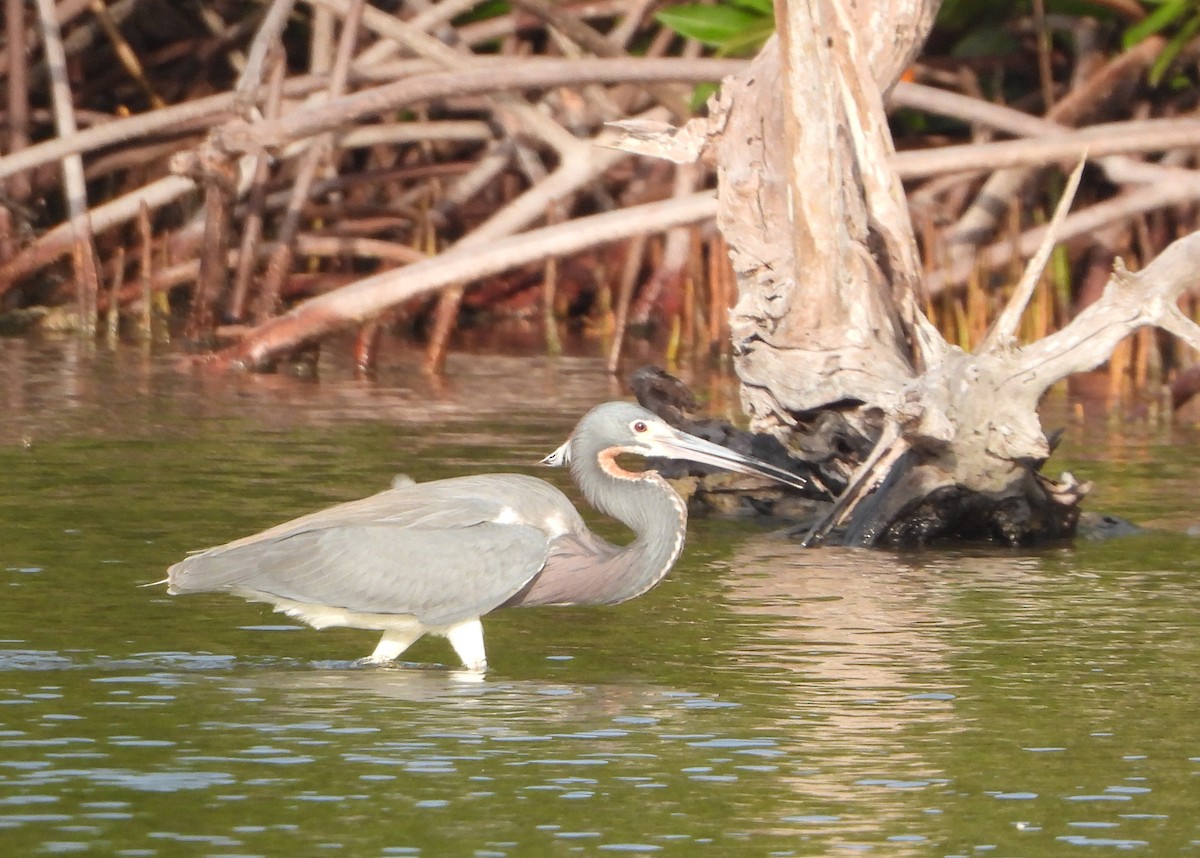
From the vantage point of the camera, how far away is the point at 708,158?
9.94 metres

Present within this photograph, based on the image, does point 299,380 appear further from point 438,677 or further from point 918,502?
Answer: point 438,677

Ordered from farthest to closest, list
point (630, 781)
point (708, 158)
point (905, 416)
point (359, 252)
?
point (359, 252) < point (708, 158) < point (905, 416) < point (630, 781)

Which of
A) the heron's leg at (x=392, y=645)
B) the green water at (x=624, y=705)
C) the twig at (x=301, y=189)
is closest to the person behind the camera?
the green water at (x=624, y=705)

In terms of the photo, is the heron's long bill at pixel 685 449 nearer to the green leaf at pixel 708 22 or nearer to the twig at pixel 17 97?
the green leaf at pixel 708 22

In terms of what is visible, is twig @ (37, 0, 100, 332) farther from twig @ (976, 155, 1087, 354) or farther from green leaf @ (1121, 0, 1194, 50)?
twig @ (976, 155, 1087, 354)

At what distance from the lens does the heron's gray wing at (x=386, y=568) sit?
21.3ft

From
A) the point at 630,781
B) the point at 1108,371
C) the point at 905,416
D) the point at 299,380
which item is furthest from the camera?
the point at 1108,371

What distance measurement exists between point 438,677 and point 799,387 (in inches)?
122

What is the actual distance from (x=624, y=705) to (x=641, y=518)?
1006mm

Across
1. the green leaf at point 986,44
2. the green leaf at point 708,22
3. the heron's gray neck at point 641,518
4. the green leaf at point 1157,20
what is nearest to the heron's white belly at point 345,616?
the heron's gray neck at point 641,518

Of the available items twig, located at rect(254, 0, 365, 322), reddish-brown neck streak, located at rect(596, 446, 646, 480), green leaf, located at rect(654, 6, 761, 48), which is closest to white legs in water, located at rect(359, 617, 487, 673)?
reddish-brown neck streak, located at rect(596, 446, 646, 480)

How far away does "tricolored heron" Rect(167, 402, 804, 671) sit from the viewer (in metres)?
6.53

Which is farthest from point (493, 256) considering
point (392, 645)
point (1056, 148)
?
point (392, 645)

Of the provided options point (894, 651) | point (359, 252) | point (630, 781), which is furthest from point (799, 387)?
point (359, 252)
